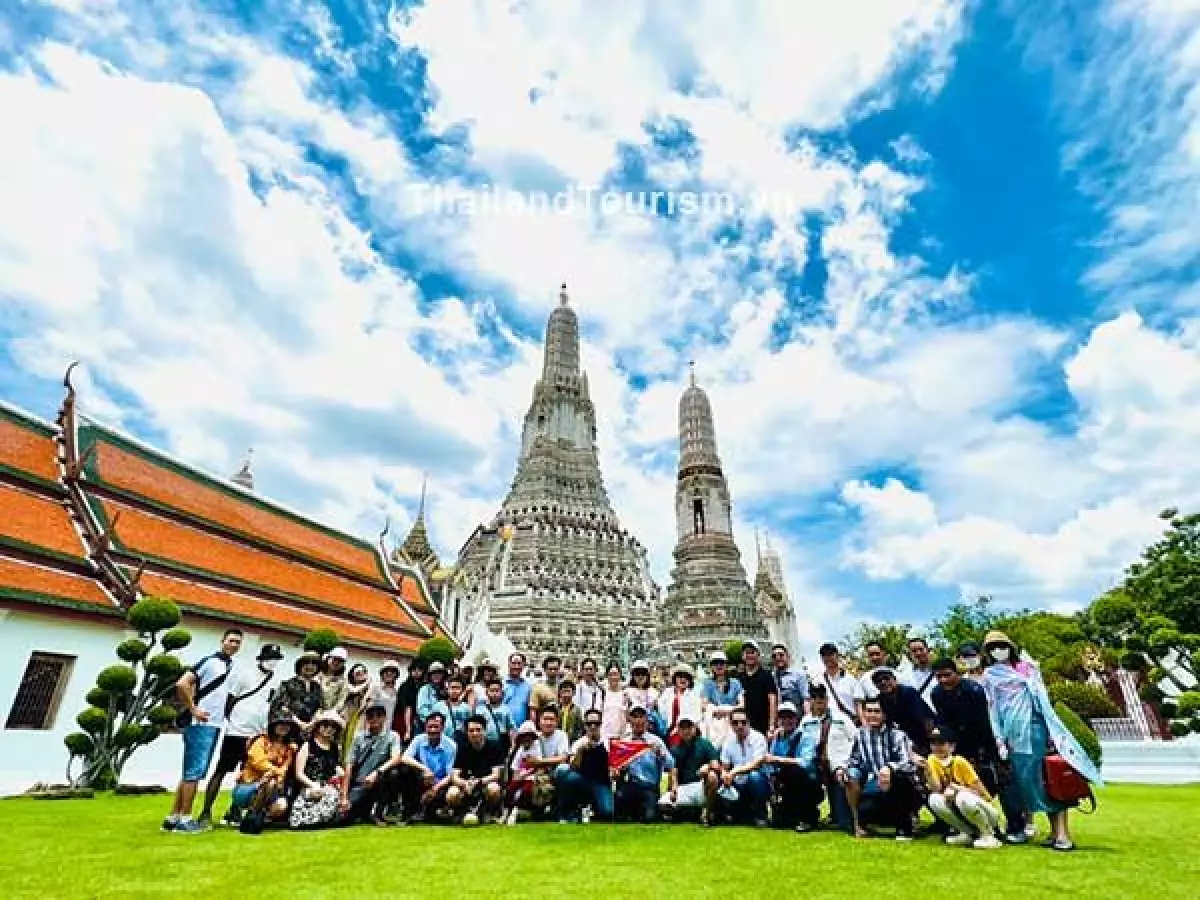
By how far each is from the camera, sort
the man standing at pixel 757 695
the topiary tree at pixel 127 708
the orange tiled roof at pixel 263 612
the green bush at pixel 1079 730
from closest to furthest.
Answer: the man standing at pixel 757 695 → the topiary tree at pixel 127 708 → the green bush at pixel 1079 730 → the orange tiled roof at pixel 263 612

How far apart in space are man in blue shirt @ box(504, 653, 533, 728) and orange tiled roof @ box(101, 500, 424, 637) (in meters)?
11.1

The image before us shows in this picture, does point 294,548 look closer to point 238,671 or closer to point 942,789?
point 238,671

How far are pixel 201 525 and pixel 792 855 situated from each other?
60.1ft

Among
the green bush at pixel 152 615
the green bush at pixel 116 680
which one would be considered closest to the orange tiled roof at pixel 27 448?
the green bush at pixel 152 615

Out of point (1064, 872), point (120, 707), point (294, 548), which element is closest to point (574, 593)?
point (294, 548)

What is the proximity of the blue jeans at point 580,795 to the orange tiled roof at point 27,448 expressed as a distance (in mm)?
13652

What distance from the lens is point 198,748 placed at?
689 cm

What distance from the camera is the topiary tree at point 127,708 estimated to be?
1088cm

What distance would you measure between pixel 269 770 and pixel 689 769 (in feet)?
14.3

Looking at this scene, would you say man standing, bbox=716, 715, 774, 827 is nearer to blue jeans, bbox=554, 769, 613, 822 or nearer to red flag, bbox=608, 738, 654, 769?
red flag, bbox=608, 738, 654, 769

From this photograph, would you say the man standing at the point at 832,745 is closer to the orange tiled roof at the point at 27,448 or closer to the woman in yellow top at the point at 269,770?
the woman in yellow top at the point at 269,770

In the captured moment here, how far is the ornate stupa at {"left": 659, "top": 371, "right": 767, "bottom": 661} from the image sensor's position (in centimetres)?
4147

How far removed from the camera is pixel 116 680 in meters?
10.8

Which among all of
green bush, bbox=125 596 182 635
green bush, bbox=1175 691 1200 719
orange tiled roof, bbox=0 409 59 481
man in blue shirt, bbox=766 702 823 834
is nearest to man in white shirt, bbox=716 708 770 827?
man in blue shirt, bbox=766 702 823 834
